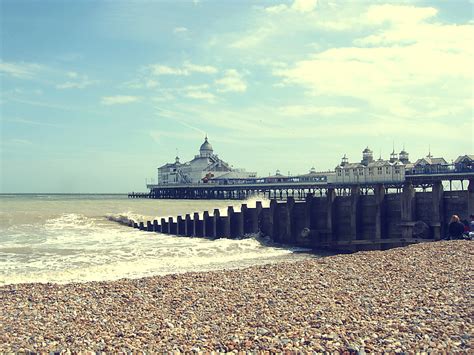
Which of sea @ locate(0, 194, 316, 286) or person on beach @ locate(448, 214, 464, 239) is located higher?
person on beach @ locate(448, 214, 464, 239)

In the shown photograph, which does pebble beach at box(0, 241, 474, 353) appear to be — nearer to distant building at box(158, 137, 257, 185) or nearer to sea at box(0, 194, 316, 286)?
sea at box(0, 194, 316, 286)

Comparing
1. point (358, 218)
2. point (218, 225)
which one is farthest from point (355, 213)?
point (218, 225)

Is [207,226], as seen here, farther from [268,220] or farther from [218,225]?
[268,220]

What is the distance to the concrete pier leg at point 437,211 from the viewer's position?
624 inches

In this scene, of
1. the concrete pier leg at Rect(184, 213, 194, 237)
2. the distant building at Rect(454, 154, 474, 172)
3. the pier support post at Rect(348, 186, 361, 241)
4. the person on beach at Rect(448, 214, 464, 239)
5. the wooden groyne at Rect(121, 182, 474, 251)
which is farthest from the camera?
the distant building at Rect(454, 154, 474, 172)

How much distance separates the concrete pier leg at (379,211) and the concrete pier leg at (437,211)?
1.85 metres

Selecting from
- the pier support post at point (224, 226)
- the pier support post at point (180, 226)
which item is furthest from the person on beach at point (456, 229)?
the pier support post at point (180, 226)

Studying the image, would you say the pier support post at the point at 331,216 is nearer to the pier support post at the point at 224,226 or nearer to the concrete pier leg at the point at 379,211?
the concrete pier leg at the point at 379,211

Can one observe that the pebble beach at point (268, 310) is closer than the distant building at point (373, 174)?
Yes

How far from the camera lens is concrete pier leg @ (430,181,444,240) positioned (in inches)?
624

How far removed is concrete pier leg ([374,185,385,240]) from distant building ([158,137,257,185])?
360 ft

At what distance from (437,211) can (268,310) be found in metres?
10.0

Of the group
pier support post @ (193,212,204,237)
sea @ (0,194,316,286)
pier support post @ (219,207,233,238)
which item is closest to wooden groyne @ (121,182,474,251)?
pier support post @ (219,207,233,238)

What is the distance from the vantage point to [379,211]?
17469 millimetres
